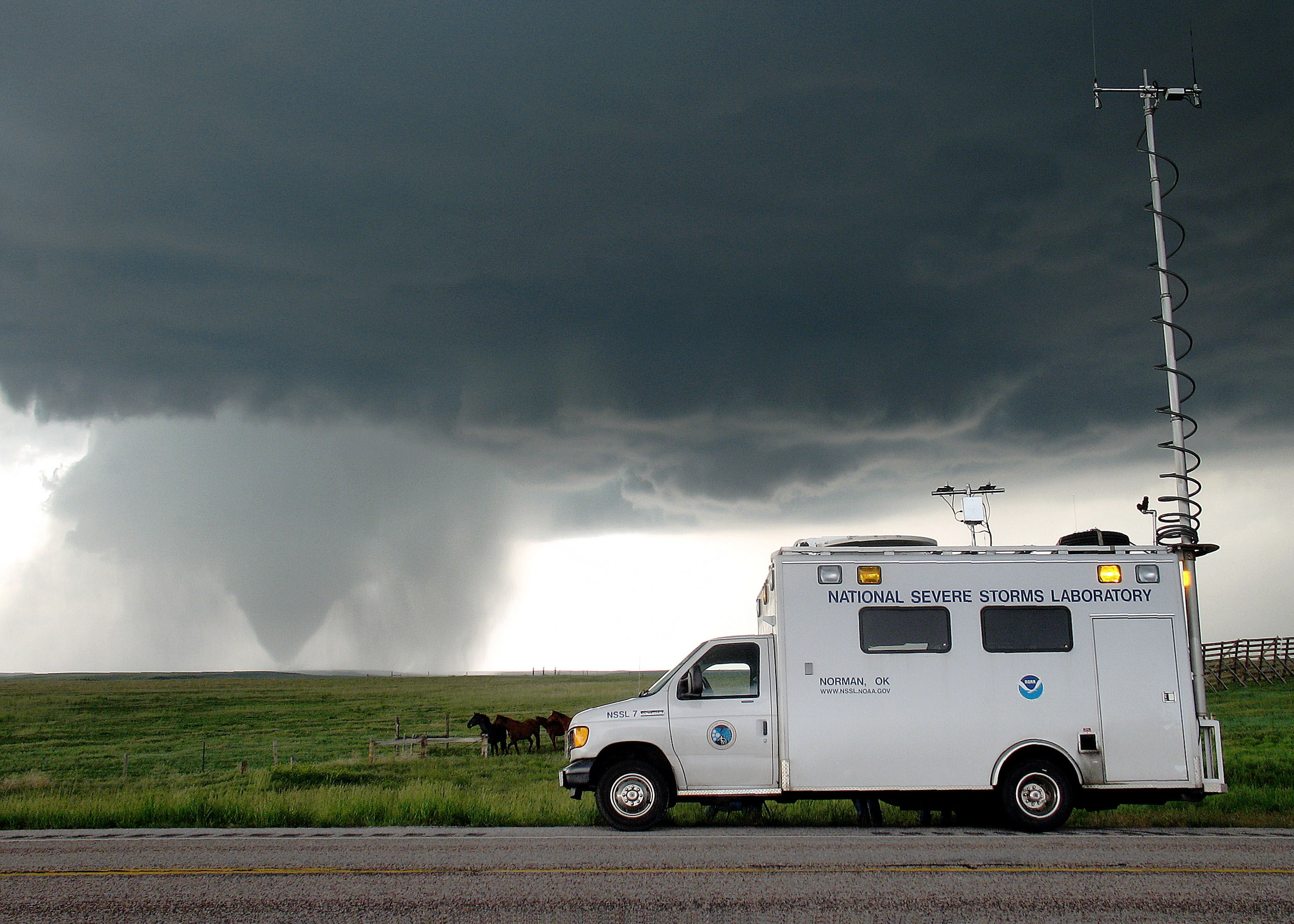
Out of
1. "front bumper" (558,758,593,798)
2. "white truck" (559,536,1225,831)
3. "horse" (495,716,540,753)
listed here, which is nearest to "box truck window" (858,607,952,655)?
"white truck" (559,536,1225,831)

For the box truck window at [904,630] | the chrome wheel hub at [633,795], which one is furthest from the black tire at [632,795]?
the box truck window at [904,630]

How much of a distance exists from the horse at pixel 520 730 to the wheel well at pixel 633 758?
26.6 meters

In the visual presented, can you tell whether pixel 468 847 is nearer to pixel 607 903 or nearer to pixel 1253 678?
pixel 607 903

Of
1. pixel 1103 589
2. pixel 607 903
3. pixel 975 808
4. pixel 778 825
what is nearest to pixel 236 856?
pixel 607 903

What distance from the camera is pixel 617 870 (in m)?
8.48

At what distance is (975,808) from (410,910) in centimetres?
826

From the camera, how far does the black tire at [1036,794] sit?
448 inches

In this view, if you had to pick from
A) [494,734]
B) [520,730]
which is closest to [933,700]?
[494,734]

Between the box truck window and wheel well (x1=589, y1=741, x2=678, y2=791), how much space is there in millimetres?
2788

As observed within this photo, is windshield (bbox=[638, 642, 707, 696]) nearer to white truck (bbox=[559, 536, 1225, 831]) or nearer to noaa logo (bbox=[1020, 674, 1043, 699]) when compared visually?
white truck (bbox=[559, 536, 1225, 831])

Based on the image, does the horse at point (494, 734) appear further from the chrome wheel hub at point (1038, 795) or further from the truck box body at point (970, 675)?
the chrome wheel hub at point (1038, 795)

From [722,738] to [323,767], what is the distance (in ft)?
77.5

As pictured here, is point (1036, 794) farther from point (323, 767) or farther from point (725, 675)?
point (323, 767)

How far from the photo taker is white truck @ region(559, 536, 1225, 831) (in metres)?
11.5
